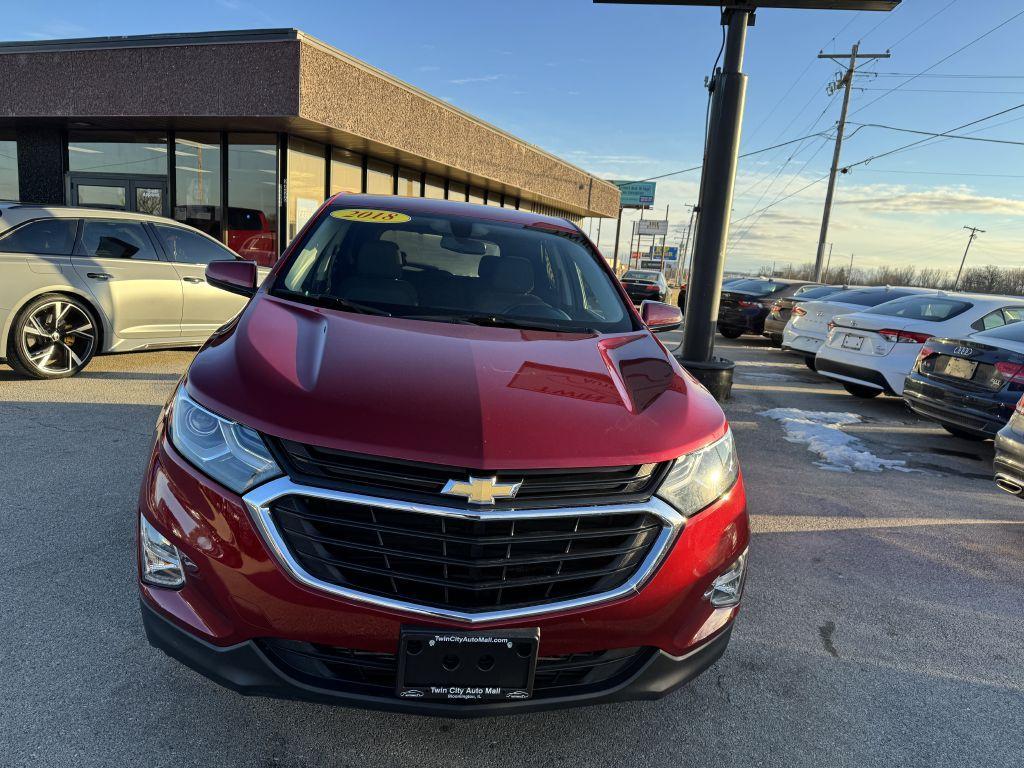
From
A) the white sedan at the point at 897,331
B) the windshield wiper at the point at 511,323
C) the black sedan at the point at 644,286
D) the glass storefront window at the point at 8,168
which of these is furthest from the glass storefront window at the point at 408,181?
the windshield wiper at the point at 511,323

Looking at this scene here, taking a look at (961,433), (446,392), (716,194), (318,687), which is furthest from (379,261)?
(961,433)

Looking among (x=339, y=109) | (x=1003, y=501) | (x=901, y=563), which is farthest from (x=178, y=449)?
(x=339, y=109)

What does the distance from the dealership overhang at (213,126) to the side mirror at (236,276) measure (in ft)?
28.7

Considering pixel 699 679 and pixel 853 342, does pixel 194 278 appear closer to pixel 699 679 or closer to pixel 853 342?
pixel 699 679

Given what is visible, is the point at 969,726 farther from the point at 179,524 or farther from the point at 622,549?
the point at 179,524

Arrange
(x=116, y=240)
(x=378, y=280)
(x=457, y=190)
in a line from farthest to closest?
(x=457, y=190) → (x=116, y=240) → (x=378, y=280)

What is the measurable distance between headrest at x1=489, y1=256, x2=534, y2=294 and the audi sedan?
201 inches

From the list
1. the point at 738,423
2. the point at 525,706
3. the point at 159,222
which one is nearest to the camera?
the point at 525,706

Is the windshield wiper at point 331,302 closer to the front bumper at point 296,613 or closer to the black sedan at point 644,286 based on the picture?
the front bumper at point 296,613

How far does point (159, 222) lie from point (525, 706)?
716cm

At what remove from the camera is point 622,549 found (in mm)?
1781

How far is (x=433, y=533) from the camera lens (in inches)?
65.5

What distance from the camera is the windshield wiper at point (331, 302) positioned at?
8.63 ft

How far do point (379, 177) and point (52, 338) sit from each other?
11115 millimetres
